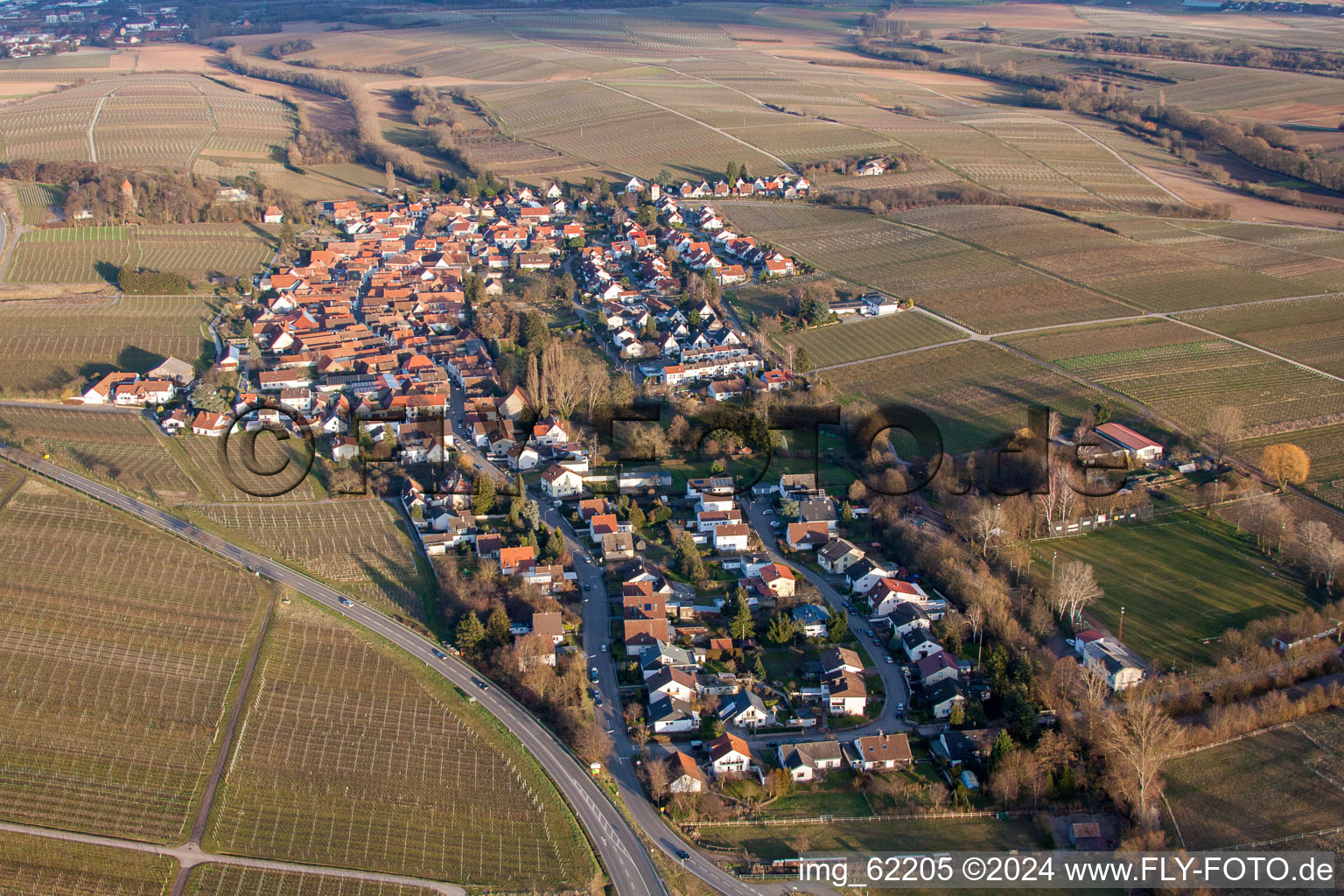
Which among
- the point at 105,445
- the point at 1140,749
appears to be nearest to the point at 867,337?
the point at 1140,749

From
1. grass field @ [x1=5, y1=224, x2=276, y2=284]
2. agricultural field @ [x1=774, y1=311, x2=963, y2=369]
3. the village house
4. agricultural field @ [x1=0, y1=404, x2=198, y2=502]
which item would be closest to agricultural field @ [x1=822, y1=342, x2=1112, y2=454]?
agricultural field @ [x1=774, y1=311, x2=963, y2=369]

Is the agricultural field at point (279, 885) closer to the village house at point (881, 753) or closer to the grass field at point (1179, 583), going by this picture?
the village house at point (881, 753)

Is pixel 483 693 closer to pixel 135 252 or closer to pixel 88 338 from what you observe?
pixel 88 338

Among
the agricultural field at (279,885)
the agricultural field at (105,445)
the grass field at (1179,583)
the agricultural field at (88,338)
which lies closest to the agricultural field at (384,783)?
the agricultural field at (279,885)

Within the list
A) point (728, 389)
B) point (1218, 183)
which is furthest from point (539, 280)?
point (1218, 183)

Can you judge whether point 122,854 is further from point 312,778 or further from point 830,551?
point 830,551
